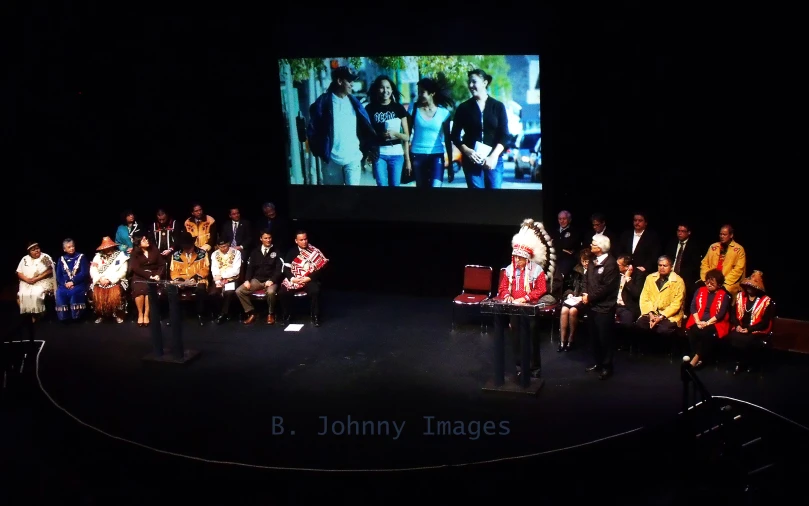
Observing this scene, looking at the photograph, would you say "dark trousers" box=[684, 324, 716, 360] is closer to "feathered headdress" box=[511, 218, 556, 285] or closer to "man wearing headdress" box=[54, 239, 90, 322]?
"feathered headdress" box=[511, 218, 556, 285]

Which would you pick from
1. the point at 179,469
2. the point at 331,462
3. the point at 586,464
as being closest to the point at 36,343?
the point at 179,469

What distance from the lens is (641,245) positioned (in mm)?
9211

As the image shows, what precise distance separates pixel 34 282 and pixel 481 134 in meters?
5.11

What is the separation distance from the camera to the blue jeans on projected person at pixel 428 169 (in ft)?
34.1

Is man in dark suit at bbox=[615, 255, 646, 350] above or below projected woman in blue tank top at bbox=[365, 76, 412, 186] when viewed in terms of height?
below

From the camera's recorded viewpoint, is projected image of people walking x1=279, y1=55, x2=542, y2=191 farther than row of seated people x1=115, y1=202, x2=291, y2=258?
No

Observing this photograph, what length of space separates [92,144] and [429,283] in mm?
4599

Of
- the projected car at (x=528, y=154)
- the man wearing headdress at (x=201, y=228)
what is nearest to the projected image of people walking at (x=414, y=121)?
the projected car at (x=528, y=154)

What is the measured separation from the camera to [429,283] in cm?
1096

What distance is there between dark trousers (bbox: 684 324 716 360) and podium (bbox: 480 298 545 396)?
1.41m

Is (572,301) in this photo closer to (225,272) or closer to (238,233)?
(225,272)

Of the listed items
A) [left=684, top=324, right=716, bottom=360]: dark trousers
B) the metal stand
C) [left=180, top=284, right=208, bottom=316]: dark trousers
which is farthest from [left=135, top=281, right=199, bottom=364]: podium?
[left=684, top=324, right=716, bottom=360]: dark trousers

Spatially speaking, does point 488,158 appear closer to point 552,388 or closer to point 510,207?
point 510,207

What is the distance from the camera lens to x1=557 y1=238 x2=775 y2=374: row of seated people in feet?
26.7
